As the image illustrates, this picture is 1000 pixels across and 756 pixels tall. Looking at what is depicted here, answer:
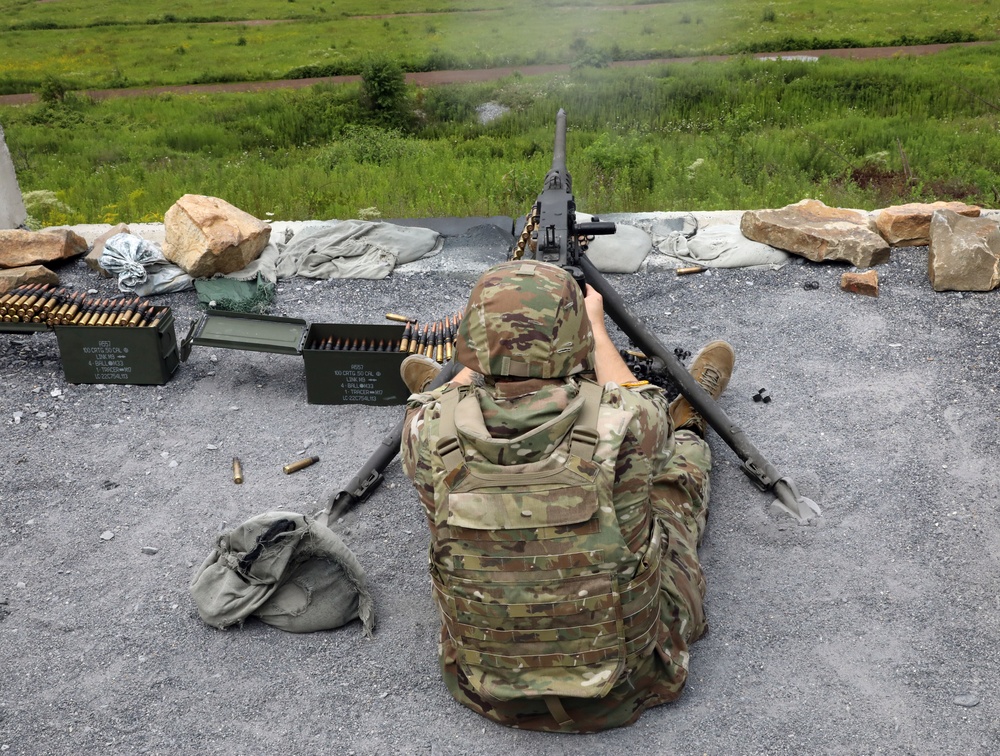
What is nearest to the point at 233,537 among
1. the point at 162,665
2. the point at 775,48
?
the point at 162,665

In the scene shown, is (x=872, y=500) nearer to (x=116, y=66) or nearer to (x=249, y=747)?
(x=249, y=747)

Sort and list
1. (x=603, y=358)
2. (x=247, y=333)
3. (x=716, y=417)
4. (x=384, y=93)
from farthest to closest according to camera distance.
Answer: (x=384, y=93), (x=247, y=333), (x=716, y=417), (x=603, y=358)

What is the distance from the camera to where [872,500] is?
517 centimetres

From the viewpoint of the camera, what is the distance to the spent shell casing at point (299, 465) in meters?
5.68

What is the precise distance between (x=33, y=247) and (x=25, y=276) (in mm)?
500

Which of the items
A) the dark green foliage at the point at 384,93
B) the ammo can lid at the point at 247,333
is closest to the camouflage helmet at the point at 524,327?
the ammo can lid at the point at 247,333

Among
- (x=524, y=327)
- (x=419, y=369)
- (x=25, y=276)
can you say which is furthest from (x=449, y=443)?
(x=25, y=276)

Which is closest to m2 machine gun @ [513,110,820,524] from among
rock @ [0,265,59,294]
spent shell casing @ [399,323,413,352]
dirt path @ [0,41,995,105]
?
spent shell casing @ [399,323,413,352]

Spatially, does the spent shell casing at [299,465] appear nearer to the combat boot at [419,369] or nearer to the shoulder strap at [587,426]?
the combat boot at [419,369]

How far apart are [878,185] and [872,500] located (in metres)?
7.18

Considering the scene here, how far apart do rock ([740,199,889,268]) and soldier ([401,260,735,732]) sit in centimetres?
494

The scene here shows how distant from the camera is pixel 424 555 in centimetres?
489

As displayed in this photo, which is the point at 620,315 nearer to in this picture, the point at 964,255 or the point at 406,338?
the point at 406,338

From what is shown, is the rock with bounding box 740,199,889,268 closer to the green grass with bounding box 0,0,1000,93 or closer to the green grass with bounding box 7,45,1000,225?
the green grass with bounding box 7,45,1000,225
